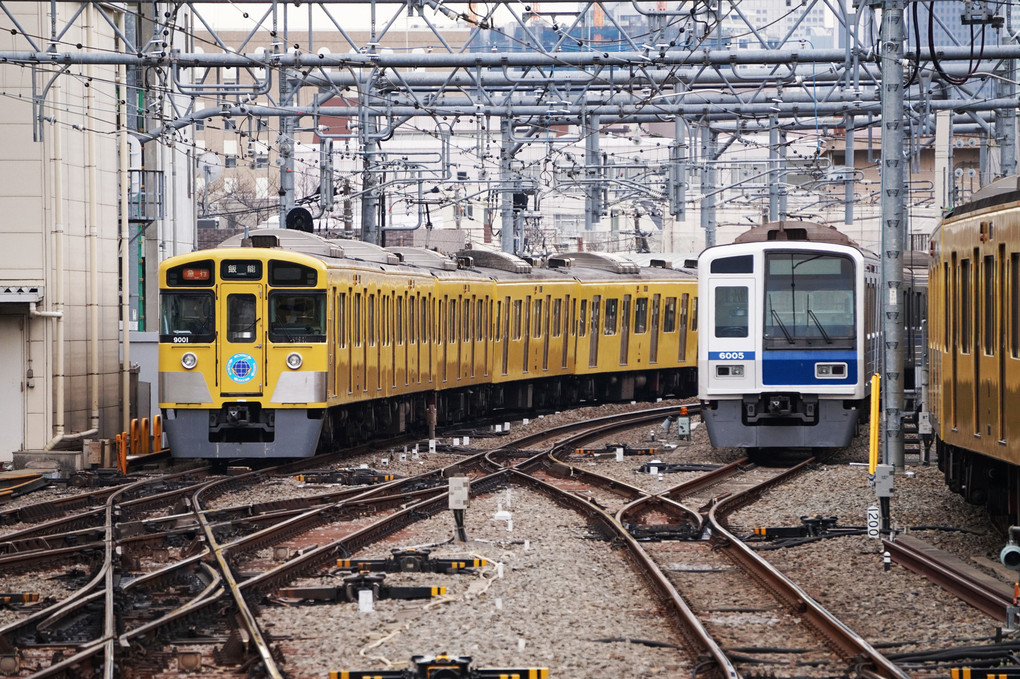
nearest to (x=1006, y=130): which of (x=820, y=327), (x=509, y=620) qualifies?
(x=820, y=327)

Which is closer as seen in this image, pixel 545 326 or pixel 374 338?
pixel 374 338

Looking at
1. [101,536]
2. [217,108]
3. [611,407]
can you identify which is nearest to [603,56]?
[217,108]

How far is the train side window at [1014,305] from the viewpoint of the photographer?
919 centimetres

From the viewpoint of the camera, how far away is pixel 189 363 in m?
17.6

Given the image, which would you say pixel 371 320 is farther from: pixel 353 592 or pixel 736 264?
pixel 353 592

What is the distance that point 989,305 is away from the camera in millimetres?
10039

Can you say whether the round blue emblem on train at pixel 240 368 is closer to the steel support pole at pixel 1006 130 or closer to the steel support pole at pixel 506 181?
the steel support pole at pixel 506 181

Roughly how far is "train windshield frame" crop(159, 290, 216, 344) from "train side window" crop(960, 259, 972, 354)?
9016mm

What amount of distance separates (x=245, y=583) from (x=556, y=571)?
2.07 metres

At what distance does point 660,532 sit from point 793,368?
227 inches

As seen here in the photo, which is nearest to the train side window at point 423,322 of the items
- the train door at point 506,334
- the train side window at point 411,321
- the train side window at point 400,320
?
the train side window at point 411,321

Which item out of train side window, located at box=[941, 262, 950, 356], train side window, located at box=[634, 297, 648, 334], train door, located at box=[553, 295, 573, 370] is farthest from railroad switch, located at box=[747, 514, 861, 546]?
train side window, located at box=[634, 297, 648, 334]

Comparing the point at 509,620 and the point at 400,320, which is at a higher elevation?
the point at 400,320

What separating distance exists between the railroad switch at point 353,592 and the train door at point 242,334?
8.39m
